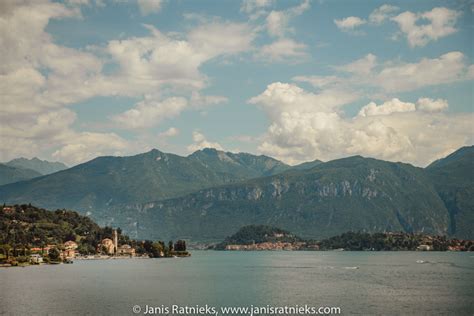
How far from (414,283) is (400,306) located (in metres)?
47.2

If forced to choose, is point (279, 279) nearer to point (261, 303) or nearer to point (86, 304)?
point (261, 303)

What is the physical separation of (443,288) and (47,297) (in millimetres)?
84240

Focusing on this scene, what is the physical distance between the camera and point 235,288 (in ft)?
438

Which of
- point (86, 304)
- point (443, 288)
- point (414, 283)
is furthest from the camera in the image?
point (414, 283)

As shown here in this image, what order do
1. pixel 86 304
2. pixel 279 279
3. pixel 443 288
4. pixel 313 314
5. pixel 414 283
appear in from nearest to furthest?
pixel 313 314
pixel 86 304
pixel 443 288
pixel 414 283
pixel 279 279

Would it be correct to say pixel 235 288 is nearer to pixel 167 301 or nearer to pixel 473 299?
pixel 167 301

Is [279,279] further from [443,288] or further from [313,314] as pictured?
[313,314]

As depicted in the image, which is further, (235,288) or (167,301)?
(235,288)

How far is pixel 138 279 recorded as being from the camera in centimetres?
15550

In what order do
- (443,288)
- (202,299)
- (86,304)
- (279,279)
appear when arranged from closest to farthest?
(86,304), (202,299), (443,288), (279,279)

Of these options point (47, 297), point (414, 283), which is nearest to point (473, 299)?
point (414, 283)

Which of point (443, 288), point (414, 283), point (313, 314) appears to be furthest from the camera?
point (414, 283)

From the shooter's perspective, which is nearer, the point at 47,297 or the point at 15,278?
the point at 47,297

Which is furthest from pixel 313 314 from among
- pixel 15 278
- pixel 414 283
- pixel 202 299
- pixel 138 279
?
pixel 15 278
